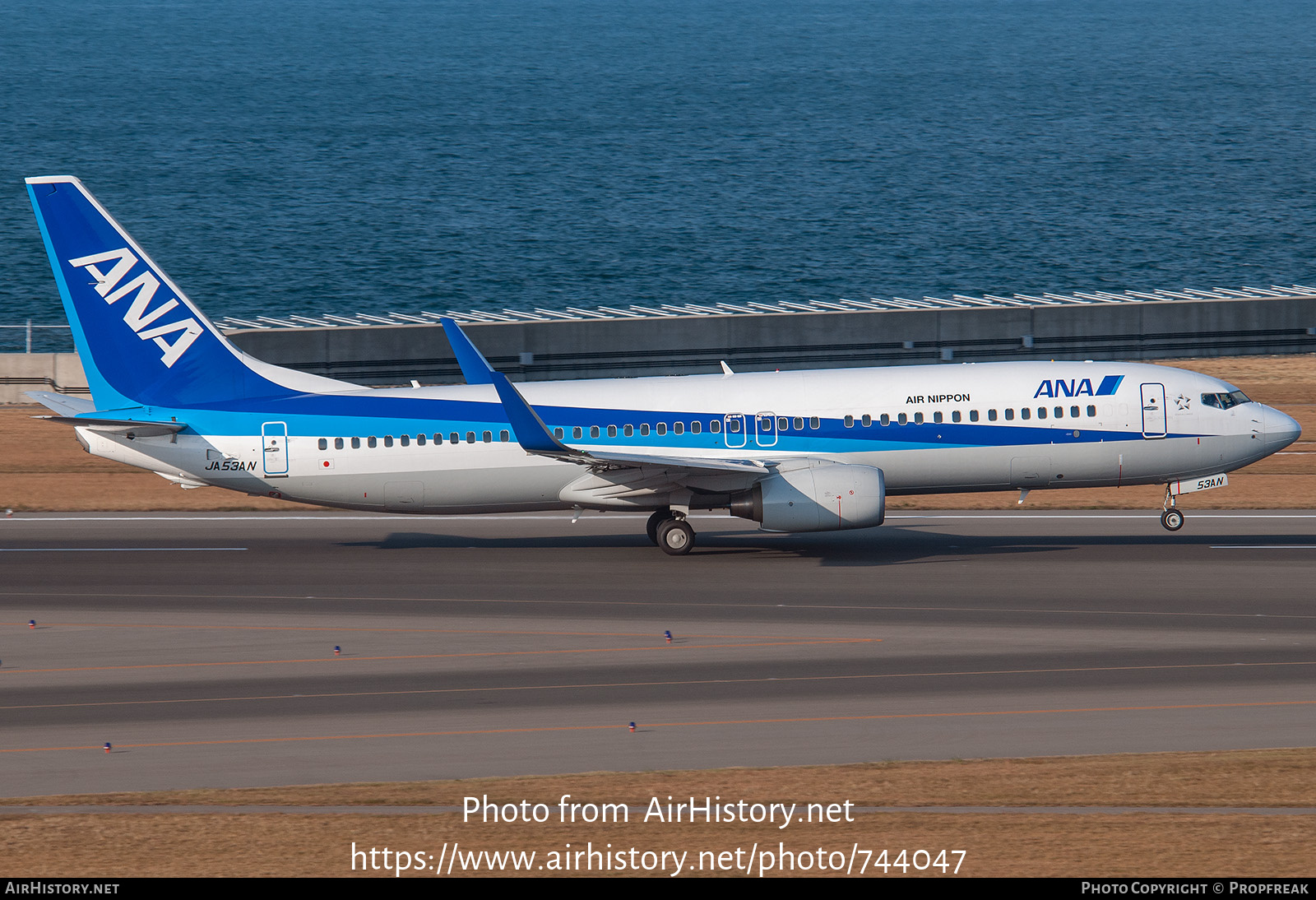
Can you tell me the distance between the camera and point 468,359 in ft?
105

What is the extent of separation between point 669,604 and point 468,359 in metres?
8.06

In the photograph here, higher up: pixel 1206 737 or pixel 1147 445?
pixel 1147 445

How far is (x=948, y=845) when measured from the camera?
15.4 metres

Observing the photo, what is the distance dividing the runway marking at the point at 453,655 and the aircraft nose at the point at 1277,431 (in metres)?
13.4

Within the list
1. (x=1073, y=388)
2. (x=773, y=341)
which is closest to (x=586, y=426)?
(x=1073, y=388)

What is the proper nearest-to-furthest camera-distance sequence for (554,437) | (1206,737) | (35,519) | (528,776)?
(528,776)
(1206,737)
(554,437)
(35,519)

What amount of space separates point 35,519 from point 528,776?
26065 mm

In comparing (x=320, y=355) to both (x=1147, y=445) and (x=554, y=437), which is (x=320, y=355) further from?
(x=1147, y=445)

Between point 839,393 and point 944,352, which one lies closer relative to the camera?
point 839,393

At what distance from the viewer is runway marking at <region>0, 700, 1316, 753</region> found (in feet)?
65.4

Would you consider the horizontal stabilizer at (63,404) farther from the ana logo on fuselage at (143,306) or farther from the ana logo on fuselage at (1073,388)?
the ana logo on fuselage at (1073,388)

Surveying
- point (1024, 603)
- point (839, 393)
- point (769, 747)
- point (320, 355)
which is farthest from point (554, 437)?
point (320, 355)

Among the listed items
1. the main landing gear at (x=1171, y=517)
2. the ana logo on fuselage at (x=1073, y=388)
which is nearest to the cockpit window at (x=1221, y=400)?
the ana logo on fuselage at (x=1073, y=388)

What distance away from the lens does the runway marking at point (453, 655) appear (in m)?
24.1
